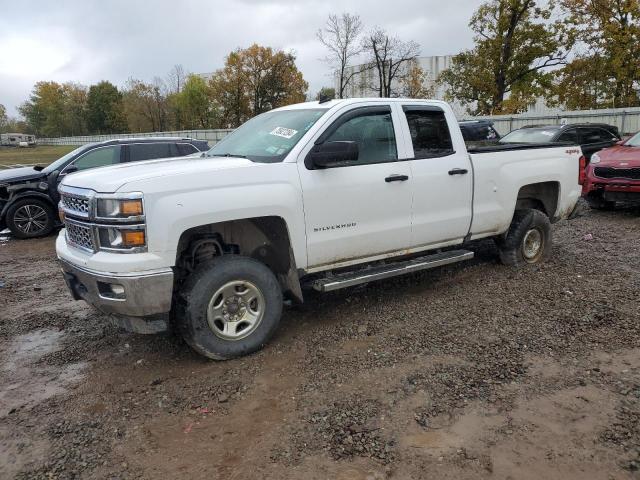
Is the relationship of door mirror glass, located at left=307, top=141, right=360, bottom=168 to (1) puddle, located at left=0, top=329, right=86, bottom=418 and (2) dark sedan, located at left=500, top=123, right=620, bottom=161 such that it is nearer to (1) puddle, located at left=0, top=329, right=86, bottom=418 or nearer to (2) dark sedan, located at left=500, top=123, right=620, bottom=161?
(1) puddle, located at left=0, top=329, right=86, bottom=418

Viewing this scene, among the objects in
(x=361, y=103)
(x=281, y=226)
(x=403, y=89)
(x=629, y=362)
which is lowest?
(x=629, y=362)

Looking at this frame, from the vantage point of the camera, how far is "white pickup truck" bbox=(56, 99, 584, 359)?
11.8 ft

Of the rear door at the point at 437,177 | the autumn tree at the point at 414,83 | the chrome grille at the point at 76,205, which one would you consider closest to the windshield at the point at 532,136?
the rear door at the point at 437,177

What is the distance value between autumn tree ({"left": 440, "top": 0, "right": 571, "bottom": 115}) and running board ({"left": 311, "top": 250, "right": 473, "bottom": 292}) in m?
29.9

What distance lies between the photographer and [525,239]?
6.22 meters

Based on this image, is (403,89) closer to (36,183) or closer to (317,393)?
(36,183)

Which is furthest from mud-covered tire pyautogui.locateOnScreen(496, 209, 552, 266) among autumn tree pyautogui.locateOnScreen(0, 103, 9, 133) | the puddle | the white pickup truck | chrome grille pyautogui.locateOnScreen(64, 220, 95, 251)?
autumn tree pyautogui.locateOnScreen(0, 103, 9, 133)

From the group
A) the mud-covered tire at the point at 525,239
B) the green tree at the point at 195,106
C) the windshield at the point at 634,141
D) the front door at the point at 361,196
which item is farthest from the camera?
the green tree at the point at 195,106

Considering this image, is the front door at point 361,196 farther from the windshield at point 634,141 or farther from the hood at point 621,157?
the windshield at point 634,141

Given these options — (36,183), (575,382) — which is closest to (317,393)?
(575,382)

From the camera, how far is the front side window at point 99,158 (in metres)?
9.62

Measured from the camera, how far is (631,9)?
2789 centimetres

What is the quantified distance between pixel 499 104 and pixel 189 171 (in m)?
32.8

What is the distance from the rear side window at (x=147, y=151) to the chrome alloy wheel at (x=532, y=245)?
6.63m
